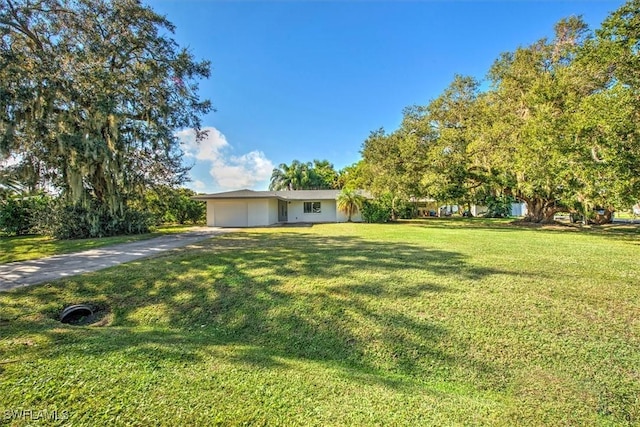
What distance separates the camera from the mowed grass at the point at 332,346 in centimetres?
241

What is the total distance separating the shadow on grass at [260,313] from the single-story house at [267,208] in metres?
13.6

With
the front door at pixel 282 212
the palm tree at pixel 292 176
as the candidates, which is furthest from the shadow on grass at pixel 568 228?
the palm tree at pixel 292 176

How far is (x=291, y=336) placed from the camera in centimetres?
395

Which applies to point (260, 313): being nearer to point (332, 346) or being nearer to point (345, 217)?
point (332, 346)

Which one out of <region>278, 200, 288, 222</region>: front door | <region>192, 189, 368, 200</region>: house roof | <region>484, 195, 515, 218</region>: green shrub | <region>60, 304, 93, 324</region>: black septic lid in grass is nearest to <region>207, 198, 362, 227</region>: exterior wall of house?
<region>192, 189, 368, 200</region>: house roof

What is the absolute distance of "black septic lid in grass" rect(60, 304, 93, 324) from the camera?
4.31m

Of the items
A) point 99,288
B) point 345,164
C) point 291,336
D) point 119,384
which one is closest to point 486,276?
point 291,336

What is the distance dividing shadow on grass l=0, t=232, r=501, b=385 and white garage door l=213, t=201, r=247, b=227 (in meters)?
13.8

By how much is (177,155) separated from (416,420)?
15.1m

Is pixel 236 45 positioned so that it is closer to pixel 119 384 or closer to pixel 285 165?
pixel 119 384

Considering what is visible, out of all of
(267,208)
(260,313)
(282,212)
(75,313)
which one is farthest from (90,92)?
(282,212)

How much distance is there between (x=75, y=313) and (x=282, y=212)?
21283mm

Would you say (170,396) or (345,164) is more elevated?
(345,164)

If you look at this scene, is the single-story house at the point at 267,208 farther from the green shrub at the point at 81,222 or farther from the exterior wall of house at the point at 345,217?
the green shrub at the point at 81,222
